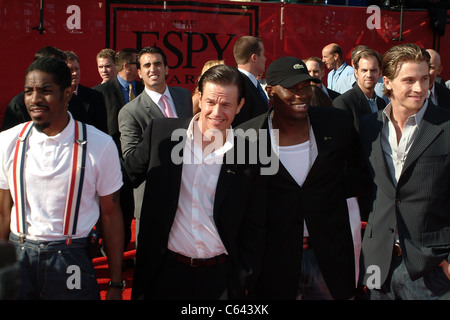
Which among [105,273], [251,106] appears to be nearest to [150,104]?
[251,106]

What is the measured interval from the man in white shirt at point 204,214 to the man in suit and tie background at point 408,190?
665 millimetres

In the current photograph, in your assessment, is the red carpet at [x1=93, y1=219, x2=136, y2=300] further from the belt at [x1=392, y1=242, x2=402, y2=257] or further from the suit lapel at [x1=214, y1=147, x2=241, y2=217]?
the belt at [x1=392, y1=242, x2=402, y2=257]

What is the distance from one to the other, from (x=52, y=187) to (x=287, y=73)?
141 cm

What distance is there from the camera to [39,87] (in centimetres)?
264

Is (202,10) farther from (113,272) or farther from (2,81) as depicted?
(113,272)

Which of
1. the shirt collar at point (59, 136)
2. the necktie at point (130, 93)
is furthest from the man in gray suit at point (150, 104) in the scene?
the shirt collar at point (59, 136)

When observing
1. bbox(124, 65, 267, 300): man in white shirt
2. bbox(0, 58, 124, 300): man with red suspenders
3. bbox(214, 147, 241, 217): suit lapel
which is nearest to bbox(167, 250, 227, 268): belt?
bbox(124, 65, 267, 300): man in white shirt

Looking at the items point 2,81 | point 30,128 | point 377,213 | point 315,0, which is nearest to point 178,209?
point 30,128

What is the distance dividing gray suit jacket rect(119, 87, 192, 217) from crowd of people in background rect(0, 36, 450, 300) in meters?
1.01

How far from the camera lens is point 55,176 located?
258 cm

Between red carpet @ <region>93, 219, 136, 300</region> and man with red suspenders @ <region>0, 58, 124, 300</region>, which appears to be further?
red carpet @ <region>93, 219, 136, 300</region>

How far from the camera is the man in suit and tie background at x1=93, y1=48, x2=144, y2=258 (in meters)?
5.09

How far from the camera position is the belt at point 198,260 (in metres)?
2.79

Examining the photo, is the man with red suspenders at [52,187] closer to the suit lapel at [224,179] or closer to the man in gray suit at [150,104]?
the suit lapel at [224,179]
